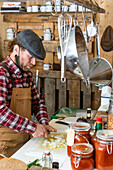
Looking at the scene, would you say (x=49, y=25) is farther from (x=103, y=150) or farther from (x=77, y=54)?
(x=103, y=150)

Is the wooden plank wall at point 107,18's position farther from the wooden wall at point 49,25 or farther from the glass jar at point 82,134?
the glass jar at point 82,134

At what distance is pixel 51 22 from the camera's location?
426 centimetres

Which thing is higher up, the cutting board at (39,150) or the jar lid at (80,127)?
the jar lid at (80,127)

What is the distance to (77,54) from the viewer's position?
70.6 inches

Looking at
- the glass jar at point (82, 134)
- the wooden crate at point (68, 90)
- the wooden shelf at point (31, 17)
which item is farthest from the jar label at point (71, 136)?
the wooden shelf at point (31, 17)

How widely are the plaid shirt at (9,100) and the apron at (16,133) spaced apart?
5 centimetres

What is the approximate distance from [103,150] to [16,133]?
1011mm

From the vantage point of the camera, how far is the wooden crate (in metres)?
4.15

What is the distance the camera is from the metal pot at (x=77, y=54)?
178cm

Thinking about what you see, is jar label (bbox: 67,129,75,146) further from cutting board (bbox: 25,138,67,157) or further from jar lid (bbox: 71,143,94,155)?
cutting board (bbox: 25,138,67,157)

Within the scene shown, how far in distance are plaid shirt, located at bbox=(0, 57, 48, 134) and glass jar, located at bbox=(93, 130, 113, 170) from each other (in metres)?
0.75

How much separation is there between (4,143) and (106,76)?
1.30m

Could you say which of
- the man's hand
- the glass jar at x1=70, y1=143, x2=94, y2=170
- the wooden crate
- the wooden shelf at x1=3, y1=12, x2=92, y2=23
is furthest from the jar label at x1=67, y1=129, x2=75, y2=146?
the wooden shelf at x1=3, y1=12, x2=92, y2=23

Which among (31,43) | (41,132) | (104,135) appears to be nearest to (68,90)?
(31,43)
